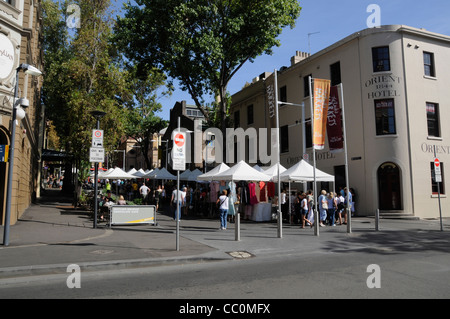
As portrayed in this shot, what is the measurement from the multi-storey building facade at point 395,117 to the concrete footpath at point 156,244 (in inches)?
201

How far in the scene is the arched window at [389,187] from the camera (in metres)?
20.3

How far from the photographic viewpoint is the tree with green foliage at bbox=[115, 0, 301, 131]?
21.8 metres

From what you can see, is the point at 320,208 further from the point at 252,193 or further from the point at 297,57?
the point at 297,57

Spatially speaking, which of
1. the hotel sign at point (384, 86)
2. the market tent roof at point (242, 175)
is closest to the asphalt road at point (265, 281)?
the market tent roof at point (242, 175)

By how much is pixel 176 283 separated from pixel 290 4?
21111 mm

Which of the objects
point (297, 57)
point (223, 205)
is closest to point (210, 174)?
point (223, 205)

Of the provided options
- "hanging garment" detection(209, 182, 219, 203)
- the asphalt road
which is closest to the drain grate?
the asphalt road

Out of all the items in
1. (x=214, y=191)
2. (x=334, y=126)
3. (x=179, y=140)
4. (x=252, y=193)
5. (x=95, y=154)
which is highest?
(x=334, y=126)

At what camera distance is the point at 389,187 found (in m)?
20.5

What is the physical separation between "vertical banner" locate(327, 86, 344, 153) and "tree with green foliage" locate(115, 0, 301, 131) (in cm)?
743

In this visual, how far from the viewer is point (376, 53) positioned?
70.6 ft

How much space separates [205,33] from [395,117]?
12746 mm

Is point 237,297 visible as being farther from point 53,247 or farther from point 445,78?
point 445,78

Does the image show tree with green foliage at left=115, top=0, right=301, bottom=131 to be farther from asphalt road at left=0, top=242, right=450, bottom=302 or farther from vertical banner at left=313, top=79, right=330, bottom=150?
asphalt road at left=0, top=242, right=450, bottom=302
